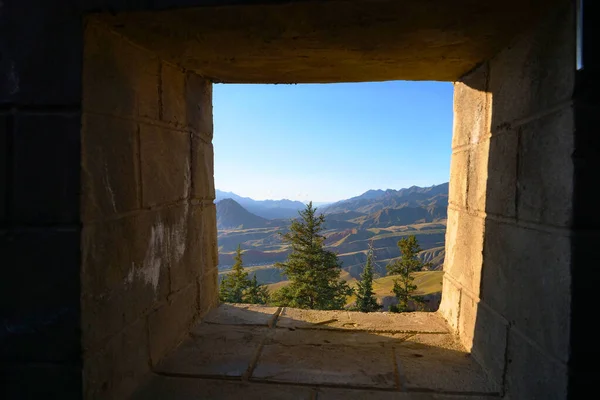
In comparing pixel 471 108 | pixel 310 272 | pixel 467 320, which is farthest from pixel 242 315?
pixel 310 272

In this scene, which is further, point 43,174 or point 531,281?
point 531,281

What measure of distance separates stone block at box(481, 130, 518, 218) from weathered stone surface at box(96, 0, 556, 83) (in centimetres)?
55

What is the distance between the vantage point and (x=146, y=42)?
6.78 ft

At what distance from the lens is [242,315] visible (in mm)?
3361

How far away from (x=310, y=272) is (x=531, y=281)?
28.2 m

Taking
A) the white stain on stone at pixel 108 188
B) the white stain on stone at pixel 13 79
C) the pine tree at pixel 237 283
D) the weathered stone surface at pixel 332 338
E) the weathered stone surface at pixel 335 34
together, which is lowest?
the pine tree at pixel 237 283

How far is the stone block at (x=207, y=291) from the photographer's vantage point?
10.4 feet

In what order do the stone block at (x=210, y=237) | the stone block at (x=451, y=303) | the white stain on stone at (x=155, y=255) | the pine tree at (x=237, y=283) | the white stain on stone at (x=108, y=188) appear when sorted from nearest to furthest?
the white stain on stone at (x=108, y=188) < the white stain on stone at (x=155, y=255) < the stone block at (x=451, y=303) < the stone block at (x=210, y=237) < the pine tree at (x=237, y=283)

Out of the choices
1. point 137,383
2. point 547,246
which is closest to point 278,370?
point 137,383

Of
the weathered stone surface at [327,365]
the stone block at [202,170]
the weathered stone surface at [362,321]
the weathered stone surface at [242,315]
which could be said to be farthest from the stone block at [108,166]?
the weathered stone surface at [362,321]

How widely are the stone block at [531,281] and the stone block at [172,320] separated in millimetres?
2102

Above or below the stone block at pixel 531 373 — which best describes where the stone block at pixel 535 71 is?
above

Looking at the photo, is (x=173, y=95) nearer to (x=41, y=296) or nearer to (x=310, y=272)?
(x=41, y=296)

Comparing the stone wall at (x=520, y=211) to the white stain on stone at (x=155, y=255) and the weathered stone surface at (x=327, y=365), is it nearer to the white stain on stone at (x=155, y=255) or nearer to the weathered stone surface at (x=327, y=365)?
the weathered stone surface at (x=327, y=365)
